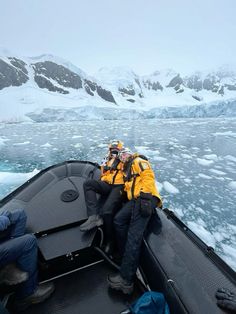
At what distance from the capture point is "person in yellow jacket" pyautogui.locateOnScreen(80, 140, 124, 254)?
205 centimetres

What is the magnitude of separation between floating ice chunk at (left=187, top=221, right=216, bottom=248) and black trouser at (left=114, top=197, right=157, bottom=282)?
5.75 feet

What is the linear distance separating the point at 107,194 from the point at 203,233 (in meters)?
1.86

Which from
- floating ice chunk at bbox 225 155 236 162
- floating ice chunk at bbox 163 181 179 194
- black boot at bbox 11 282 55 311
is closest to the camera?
black boot at bbox 11 282 55 311

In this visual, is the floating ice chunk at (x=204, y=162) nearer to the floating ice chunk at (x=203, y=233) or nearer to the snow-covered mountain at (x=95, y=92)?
the floating ice chunk at (x=203, y=233)

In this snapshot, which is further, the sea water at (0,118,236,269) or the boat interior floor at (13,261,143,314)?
the sea water at (0,118,236,269)

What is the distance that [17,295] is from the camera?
5.10 ft

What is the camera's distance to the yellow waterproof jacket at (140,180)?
1950 millimetres

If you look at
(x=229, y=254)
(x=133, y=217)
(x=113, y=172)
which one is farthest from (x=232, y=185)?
(x=133, y=217)

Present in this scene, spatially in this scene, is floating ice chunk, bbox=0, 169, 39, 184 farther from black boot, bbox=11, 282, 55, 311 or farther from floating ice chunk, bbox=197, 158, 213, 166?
floating ice chunk, bbox=197, 158, 213, 166

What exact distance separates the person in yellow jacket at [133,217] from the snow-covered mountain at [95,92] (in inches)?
1207

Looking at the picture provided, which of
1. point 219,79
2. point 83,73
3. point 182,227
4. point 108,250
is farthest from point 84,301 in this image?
point 219,79

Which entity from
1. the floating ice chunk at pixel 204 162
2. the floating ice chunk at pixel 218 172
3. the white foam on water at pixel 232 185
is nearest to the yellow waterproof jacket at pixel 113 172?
the white foam on water at pixel 232 185

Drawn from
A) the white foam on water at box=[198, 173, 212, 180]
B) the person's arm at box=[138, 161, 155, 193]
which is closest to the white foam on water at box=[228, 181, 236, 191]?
the white foam on water at box=[198, 173, 212, 180]

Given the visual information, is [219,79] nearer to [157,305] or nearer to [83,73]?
[83,73]
